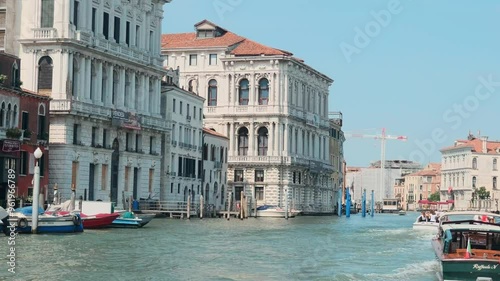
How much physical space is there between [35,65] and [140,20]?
10969 mm

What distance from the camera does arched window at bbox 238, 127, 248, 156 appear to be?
9481cm

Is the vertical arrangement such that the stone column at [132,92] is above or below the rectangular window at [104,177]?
above

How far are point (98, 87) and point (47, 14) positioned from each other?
5.43m

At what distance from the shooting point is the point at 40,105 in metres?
54.4

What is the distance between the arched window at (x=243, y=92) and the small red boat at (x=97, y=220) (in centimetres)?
4890

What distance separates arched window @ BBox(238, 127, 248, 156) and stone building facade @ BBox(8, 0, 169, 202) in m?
24.7

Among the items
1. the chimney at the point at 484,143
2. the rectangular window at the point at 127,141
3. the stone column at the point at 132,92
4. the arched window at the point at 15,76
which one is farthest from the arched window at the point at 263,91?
the chimney at the point at 484,143

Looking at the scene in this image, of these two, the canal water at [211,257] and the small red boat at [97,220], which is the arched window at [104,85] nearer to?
the small red boat at [97,220]

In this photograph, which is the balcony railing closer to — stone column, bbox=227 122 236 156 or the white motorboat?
the white motorboat

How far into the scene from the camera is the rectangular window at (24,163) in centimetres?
5280

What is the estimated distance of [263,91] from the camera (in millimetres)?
94562

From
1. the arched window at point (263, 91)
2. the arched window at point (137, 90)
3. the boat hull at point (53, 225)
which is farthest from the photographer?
the arched window at point (263, 91)

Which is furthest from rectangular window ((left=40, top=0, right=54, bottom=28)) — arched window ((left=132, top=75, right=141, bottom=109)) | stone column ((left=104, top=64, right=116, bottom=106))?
arched window ((left=132, top=75, right=141, bottom=109))

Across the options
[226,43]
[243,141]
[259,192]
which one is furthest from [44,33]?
[259,192]
